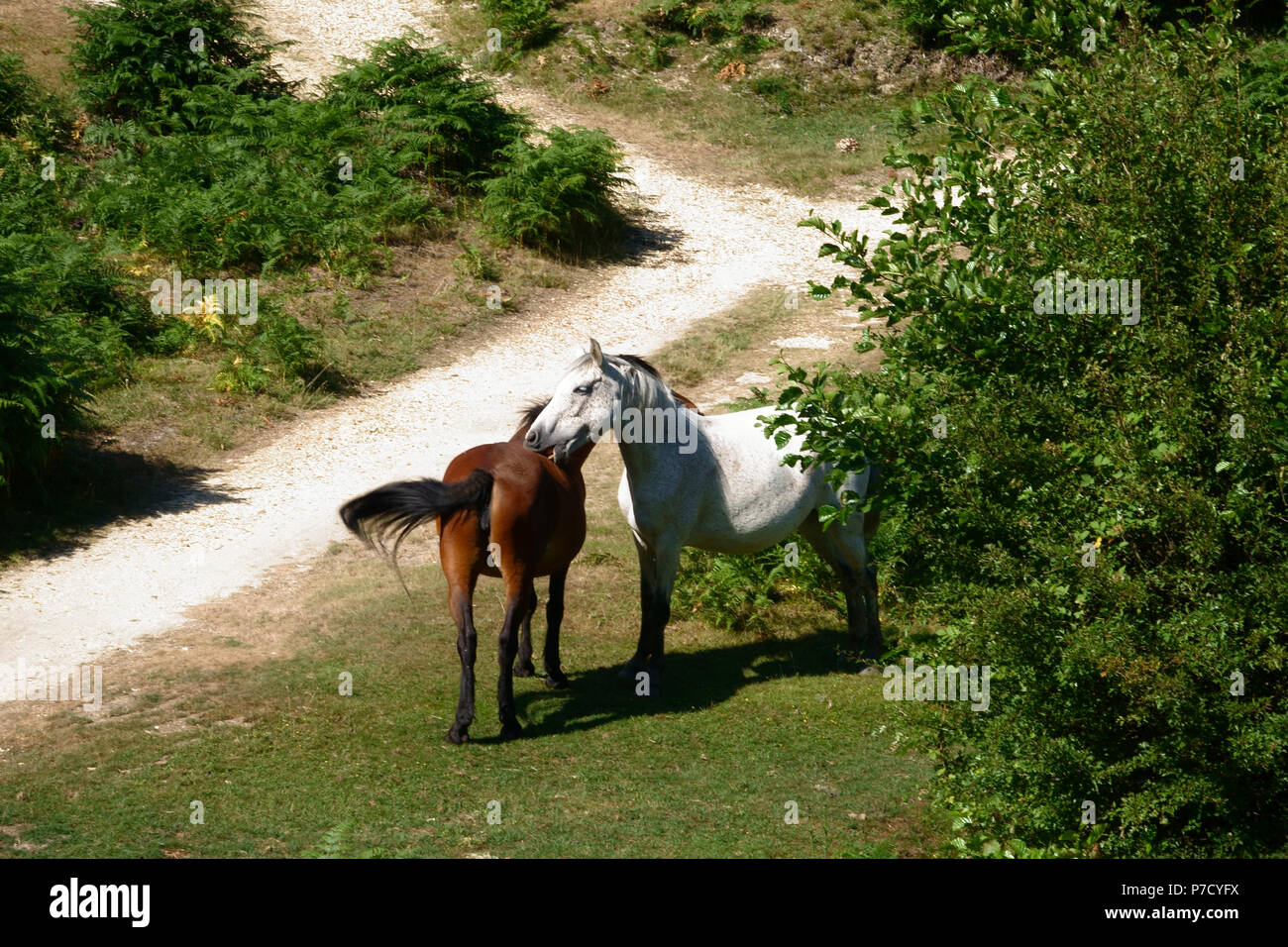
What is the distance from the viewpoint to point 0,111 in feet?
69.9

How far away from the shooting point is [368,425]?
16.6 m

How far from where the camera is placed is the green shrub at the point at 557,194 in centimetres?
2183

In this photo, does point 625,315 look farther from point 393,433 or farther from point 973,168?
point 973,168

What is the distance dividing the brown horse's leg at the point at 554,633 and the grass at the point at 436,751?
0.14 m

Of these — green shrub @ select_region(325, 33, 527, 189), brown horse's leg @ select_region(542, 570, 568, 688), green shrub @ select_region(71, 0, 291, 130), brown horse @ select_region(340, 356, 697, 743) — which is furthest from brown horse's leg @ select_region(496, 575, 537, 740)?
green shrub @ select_region(71, 0, 291, 130)

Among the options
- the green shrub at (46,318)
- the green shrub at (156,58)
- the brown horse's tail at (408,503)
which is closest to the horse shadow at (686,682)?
the brown horse's tail at (408,503)

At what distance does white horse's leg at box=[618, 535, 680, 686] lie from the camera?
33.3ft

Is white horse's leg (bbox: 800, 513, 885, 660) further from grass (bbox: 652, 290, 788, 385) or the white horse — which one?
grass (bbox: 652, 290, 788, 385)

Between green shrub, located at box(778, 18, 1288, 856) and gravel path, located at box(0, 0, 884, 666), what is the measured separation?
12.5 ft

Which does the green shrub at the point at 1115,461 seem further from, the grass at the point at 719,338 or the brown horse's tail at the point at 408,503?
the grass at the point at 719,338

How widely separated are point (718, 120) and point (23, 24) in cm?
1500

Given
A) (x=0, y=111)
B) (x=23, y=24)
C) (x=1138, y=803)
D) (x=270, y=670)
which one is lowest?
(x=270, y=670)

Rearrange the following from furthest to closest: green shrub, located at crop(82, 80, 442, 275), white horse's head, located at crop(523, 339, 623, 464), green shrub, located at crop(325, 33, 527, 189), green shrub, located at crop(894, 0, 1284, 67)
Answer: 1. green shrub, located at crop(325, 33, 527, 189)
2. green shrub, located at crop(82, 80, 442, 275)
3. white horse's head, located at crop(523, 339, 623, 464)
4. green shrub, located at crop(894, 0, 1284, 67)
